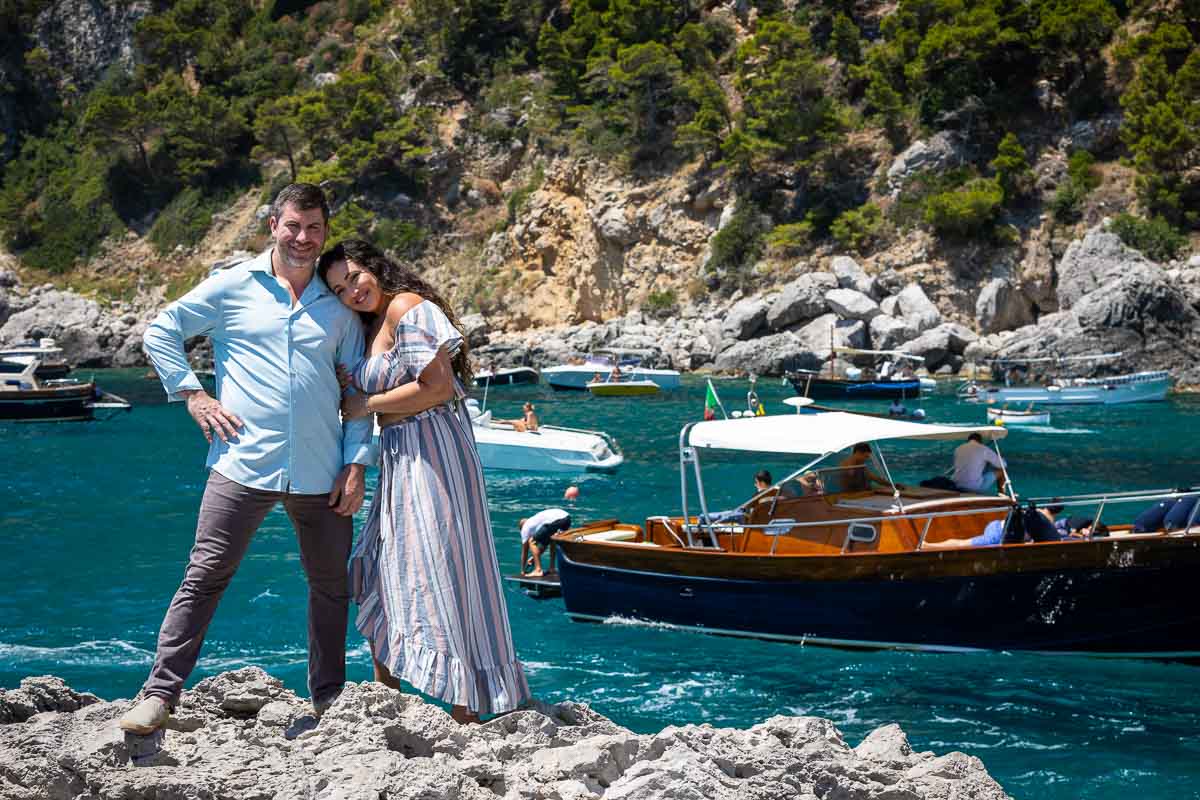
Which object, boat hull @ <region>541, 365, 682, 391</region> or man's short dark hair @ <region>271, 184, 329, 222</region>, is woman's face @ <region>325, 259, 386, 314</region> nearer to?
man's short dark hair @ <region>271, 184, 329, 222</region>

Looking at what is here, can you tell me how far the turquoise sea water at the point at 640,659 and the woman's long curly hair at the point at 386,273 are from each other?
17.9ft

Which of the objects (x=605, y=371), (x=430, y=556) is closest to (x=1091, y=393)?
(x=605, y=371)

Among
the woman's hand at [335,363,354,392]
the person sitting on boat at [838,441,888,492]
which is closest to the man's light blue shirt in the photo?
the woman's hand at [335,363,354,392]

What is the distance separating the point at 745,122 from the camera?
5884 centimetres

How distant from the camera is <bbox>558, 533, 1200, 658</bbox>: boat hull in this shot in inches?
436

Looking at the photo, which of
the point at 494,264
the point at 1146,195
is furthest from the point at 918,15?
the point at 494,264

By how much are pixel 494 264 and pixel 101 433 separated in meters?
32.7

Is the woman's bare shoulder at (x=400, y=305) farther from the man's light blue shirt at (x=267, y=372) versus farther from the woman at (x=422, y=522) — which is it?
the man's light blue shirt at (x=267, y=372)

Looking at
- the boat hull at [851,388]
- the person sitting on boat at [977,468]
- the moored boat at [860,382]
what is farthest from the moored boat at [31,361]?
the person sitting on boat at [977,468]

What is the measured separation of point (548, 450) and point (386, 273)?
20.6m

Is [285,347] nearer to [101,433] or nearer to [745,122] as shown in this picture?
[101,433]

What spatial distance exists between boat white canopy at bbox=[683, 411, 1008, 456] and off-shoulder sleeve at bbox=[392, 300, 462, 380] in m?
7.37

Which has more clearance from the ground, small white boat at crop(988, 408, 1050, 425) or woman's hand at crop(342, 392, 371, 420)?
woman's hand at crop(342, 392, 371, 420)

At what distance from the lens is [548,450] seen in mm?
25781
